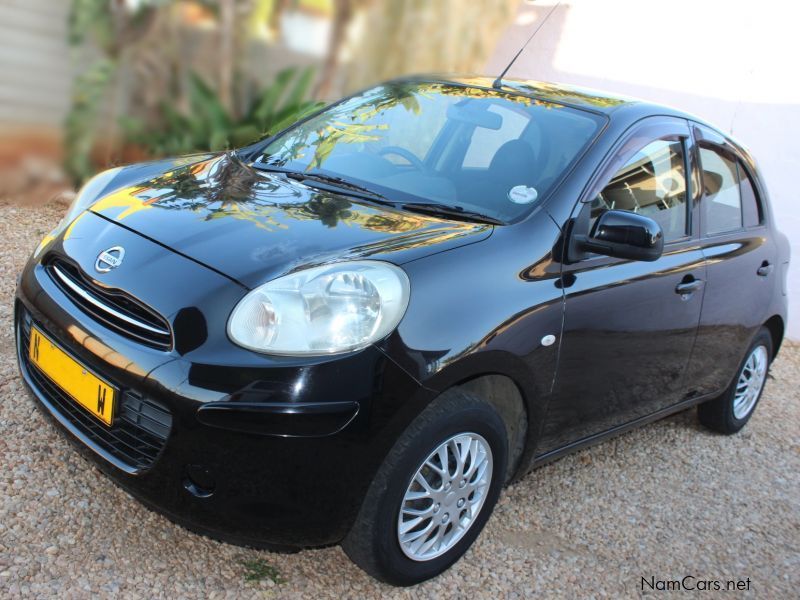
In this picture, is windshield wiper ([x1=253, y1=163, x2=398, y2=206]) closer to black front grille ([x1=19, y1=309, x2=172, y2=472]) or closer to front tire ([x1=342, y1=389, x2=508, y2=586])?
front tire ([x1=342, y1=389, x2=508, y2=586])

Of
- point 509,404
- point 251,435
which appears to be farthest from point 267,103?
point 251,435

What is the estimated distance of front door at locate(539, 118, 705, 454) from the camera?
3205 mm

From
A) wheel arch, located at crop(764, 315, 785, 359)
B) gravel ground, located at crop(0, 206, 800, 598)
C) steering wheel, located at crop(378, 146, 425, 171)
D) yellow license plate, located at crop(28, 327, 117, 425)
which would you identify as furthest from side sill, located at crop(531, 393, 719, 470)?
yellow license plate, located at crop(28, 327, 117, 425)

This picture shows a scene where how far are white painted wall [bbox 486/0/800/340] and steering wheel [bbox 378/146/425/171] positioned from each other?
4.99m

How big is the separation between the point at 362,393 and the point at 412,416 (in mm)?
203

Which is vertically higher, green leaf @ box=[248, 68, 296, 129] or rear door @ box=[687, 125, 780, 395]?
rear door @ box=[687, 125, 780, 395]

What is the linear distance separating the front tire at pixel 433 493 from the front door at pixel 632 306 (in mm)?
396

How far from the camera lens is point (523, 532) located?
3496mm

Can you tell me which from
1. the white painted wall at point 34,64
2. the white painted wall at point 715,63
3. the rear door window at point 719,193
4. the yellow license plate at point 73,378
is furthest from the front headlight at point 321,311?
the white painted wall at point 715,63

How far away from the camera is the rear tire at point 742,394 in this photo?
4.82 m

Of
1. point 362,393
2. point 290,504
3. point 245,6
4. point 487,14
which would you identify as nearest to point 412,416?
point 362,393

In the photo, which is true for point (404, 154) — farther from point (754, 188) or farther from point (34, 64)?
point (34, 64)

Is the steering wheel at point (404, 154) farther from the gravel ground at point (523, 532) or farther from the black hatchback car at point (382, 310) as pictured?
the gravel ground at point (523, 532)

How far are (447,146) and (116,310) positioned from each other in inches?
61.5
